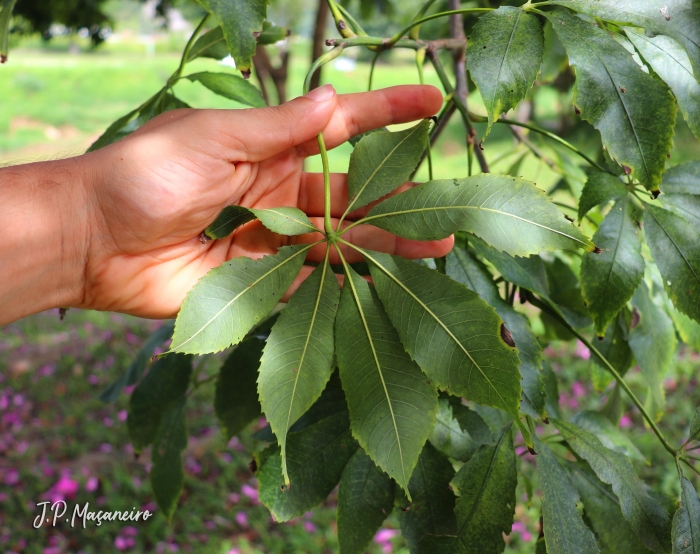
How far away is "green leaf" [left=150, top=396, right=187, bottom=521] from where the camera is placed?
3.67ft

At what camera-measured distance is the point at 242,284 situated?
0.64 metres

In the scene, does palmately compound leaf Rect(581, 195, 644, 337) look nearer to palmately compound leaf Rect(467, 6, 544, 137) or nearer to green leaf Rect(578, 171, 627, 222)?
green leaf Rect(578, 171, 627, 222)

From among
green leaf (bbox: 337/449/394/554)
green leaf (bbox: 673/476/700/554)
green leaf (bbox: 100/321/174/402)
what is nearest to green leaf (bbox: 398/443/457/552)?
green leaf (bbox: 337/449/394/554)

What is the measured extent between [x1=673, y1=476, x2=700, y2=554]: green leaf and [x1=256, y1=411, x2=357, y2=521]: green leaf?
38 centimetres

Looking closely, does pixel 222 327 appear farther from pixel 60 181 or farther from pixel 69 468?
pixel 69 468

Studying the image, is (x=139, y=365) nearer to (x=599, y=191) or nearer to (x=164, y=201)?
(x=164, y=201)

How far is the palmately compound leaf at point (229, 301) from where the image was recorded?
0.60m

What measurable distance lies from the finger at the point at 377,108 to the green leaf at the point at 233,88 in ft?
0.62

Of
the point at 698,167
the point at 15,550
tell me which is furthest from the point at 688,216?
the point at 15,550

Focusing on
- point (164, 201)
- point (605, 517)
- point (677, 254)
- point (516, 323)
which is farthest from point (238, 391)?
point (677, 254)

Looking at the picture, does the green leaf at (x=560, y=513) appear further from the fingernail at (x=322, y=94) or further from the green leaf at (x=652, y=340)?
the fingernail at (x=322, y=94)

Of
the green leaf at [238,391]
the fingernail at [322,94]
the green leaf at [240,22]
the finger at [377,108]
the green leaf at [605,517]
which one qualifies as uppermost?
the green leaf at [240,22]

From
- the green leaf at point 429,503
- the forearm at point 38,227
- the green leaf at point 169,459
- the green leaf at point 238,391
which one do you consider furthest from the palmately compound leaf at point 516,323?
the green leaf at point 169,459

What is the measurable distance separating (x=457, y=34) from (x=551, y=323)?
549 millimetres
